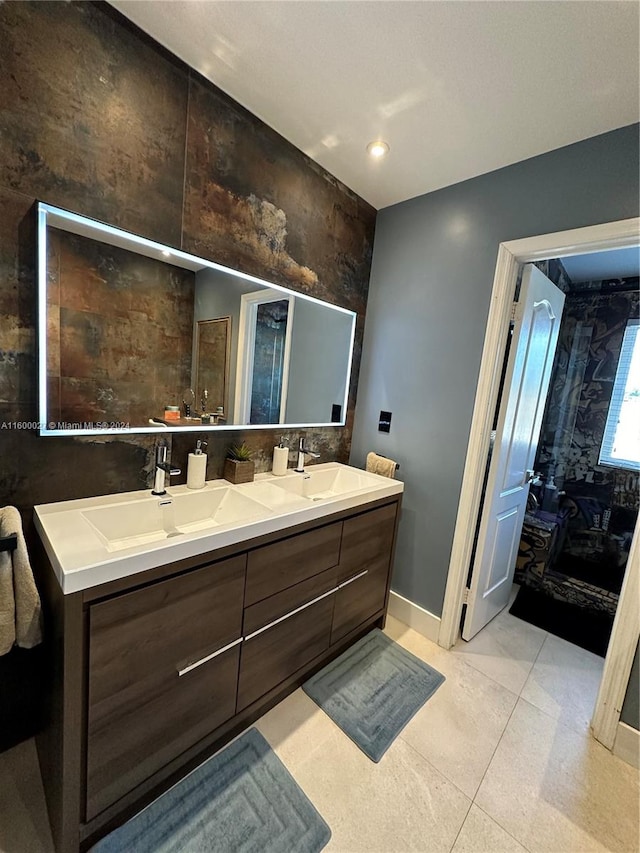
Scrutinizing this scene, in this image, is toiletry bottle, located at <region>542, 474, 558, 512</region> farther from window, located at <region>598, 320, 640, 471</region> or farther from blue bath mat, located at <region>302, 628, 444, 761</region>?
blue bath mat, located at <region>302, 628, 444, 761</region>

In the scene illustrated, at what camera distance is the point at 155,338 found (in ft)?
4.76

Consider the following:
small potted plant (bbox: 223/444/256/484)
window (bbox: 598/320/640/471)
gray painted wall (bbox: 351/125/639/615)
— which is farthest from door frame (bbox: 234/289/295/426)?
window (bbox: 598/320/640/471)

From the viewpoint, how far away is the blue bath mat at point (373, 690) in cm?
151

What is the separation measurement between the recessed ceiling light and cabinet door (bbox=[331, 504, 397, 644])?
1.78m

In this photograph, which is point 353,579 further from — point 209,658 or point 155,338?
point 155,338

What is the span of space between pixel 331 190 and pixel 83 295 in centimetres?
144

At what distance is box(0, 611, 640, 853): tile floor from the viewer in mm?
1163

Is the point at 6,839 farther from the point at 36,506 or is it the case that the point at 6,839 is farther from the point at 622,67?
the point at 622,67

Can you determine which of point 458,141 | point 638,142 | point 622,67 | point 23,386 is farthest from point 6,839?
point 638,142

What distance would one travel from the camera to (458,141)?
1.59 metres

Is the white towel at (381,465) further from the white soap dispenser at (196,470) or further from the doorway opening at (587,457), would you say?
the doorway opening at (587,457)

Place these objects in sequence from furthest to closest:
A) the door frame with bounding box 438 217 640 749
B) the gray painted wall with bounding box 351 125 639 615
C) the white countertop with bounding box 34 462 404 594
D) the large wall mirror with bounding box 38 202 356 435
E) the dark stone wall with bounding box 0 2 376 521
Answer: the gray painted wall with bounding box 351 125 639 615 < the door frame with bounding box 438 217 640 749 < the large wall mirror with bounding box 38 202 356 435 < the dark stone wall with bounding box 0 2 376 521 < the white countertop with bounding box 34 462 404 594

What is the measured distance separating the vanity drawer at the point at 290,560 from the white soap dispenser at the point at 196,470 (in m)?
0.47

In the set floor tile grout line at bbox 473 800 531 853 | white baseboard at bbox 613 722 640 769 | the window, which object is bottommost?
floor tile grout line at bbox 473 800 531 853
